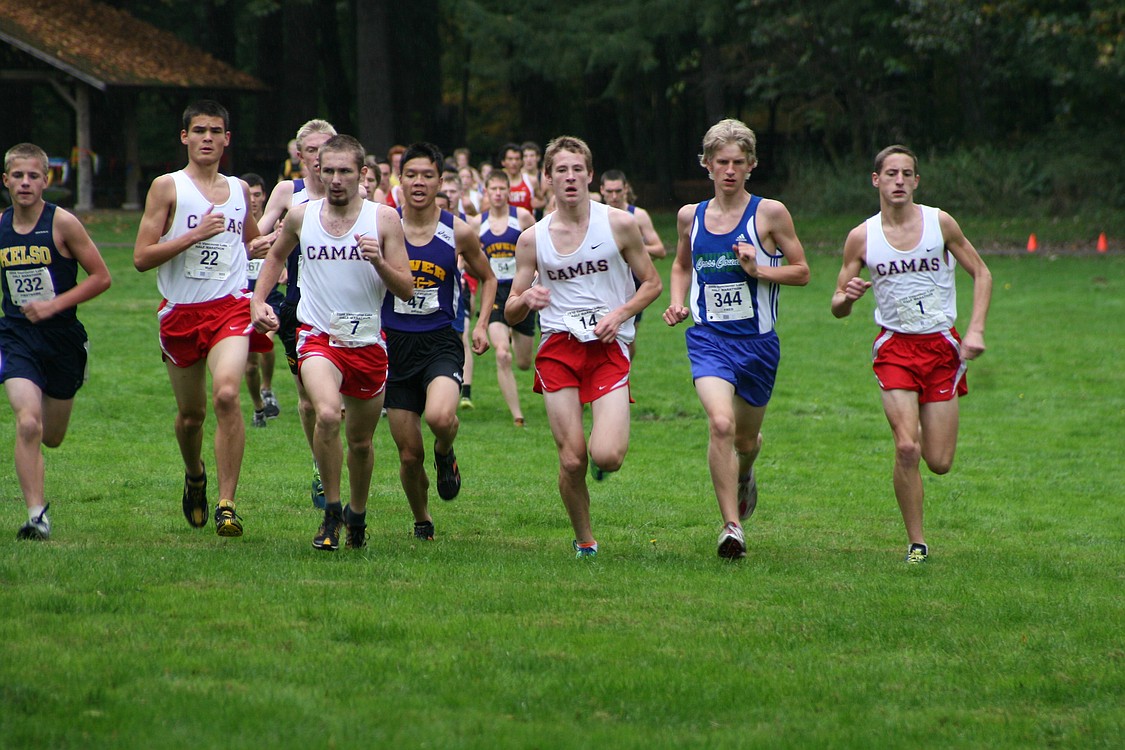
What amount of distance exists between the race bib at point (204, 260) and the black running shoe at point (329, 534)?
146cm

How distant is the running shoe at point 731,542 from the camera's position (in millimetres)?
7984

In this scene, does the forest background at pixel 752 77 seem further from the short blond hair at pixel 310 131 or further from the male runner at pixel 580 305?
the male runner at pixel 580 305

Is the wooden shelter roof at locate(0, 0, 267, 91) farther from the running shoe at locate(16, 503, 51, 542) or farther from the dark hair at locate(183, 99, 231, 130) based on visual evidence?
the running shoe at locate(16, 503, 51, 542)

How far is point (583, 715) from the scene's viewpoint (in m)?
5.14

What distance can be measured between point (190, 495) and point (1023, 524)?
552 centimetres

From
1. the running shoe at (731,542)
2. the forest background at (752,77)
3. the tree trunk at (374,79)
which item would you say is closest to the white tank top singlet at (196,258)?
the running shoe at (731,542)

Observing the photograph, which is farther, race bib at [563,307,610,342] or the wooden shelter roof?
the wooden shelter roof

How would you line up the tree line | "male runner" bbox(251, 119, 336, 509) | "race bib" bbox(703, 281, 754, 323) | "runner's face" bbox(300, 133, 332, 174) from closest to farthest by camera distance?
"race bib" bbox(703, 281, 754, 323) < "male runner" bbox(251, 119, 336, 509) < "runner's face" bbox(300, 133, 332, 174) < the tree line

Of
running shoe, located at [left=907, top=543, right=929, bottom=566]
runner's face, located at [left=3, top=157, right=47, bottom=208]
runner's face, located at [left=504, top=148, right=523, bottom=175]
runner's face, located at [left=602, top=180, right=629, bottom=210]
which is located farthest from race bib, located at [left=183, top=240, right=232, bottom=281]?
runner's face, located at [left=504, top=148, right=523, bottom=175]

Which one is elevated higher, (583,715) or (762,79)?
(762,79)

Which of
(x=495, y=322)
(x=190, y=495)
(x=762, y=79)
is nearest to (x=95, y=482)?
(x=190, y=495)

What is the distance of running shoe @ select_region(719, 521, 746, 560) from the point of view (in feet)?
26.2

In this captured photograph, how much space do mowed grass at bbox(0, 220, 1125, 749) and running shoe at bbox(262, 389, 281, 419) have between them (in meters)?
1.12

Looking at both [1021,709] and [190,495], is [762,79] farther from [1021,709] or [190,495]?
[1021,709]
